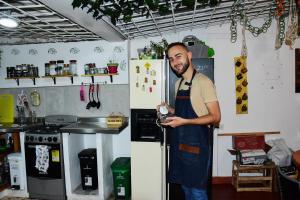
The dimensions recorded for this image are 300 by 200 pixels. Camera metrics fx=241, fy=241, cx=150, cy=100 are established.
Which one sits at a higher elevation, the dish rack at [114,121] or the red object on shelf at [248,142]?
the dish rack at [114,121]

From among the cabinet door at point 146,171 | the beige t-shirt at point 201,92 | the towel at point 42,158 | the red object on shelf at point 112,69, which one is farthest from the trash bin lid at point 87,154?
the beige t-shirt at point 201,92

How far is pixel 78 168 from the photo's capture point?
3648mm

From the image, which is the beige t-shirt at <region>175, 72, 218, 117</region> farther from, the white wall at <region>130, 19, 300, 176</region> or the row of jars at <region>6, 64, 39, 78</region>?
the row of jars at <region>6, 64, 39, 78</region>

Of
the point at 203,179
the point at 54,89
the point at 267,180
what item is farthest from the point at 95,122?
the point at 267,180

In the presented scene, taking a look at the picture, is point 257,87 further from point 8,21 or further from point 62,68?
point 8,21

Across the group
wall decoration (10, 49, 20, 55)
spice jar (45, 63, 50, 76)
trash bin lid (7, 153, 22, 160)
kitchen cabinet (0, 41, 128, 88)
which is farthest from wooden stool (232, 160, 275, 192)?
wall decoration (10, 49, 20, 55)

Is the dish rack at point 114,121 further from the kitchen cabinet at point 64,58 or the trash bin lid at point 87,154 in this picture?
the kitchen cabinet at point 64,58

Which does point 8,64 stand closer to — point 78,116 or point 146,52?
point 78,116

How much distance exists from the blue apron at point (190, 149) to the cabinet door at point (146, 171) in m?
0.99

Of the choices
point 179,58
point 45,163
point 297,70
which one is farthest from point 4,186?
point 297,70

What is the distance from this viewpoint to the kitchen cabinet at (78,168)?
3348 millimetres

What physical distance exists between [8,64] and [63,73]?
43.9 inches

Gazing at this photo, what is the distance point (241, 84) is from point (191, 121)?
7.20 feet

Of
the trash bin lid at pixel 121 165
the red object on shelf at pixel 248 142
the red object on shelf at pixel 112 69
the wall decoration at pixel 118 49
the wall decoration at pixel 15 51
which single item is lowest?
the trash bin lid at pixel 121 165
